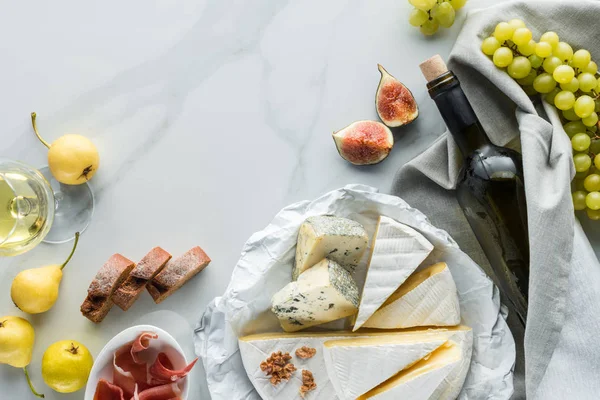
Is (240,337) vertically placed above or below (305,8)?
below

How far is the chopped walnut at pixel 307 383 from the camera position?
1.70 m

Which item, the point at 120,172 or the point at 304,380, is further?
the point at 120,172

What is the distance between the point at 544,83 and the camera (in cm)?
166

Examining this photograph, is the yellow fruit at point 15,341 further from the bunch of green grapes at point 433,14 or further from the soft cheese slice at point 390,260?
the bunch of green grapes at point 433,14

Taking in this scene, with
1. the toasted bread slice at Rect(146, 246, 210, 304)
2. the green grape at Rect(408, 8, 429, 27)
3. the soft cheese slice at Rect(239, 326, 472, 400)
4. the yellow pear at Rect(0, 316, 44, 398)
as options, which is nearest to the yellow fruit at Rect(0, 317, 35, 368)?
the yellow pear at Rect(0, 316, 44, 398)

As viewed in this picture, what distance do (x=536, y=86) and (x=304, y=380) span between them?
104 cm

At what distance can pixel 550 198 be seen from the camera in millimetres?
1601

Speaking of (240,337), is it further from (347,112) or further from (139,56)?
(139,56)

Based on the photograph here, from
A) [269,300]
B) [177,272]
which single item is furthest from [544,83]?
[177,272]

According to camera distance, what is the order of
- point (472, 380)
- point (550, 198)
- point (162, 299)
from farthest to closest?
point (162, 299), point (472, 380), point (550, 198)

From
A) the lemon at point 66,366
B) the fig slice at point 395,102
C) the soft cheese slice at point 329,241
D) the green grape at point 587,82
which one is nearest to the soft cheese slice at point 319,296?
the soft cheese slice at point 329,241

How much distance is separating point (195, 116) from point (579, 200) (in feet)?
3.79

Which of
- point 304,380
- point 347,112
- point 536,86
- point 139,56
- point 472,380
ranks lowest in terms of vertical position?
point 472,380

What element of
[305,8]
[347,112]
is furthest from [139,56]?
[347,112]
